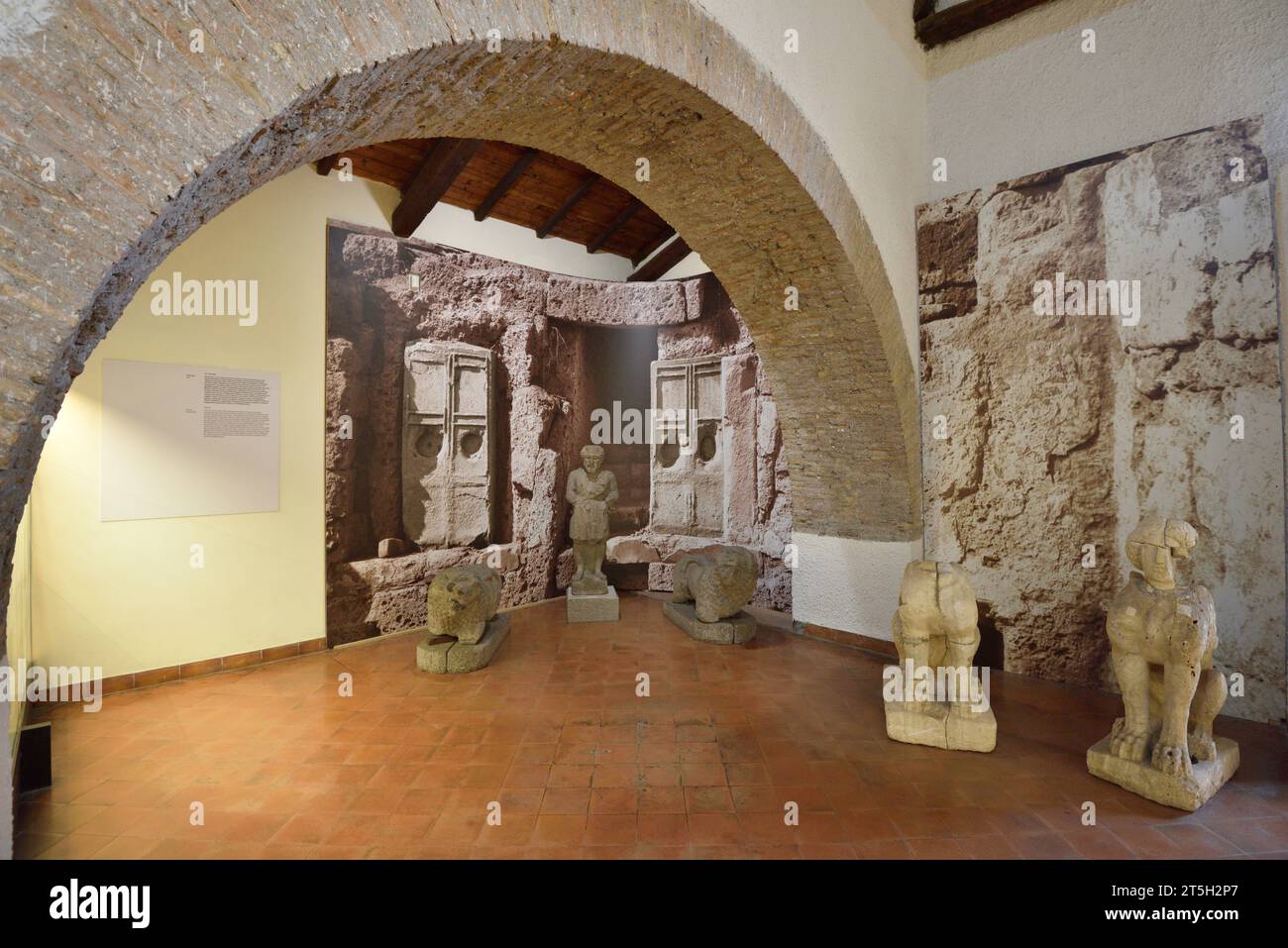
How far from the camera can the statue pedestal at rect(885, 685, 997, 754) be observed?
341cm

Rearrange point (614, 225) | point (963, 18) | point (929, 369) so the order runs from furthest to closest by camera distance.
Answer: point (614, 225), point (929, 369), point (963, 18)

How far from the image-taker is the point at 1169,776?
2859 millimetres

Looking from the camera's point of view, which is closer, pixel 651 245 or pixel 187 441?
pixel 187 441

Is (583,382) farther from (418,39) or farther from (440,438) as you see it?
(418,39)

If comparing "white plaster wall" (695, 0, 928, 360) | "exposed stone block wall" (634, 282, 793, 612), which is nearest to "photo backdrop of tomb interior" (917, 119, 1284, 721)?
"white plaster wall" (695, 0, 928, 360)

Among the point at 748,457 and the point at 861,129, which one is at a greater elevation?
the point at 861,129

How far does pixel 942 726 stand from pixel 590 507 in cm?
383

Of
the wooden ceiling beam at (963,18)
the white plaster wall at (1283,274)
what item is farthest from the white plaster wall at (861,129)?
the white plaster wall at (1283,274)

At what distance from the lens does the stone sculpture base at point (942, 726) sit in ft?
11.2

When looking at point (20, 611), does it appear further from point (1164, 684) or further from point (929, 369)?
point (929, 369)

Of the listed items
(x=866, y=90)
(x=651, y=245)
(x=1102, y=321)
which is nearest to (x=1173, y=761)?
(x=1102, y=321)

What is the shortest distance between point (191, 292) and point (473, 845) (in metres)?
4.61

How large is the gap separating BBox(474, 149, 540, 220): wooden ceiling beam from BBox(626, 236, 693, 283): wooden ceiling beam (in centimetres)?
198

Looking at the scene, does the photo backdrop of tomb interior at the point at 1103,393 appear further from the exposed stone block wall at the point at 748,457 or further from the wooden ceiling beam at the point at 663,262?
the wooden ceiling beam at the point at 663,262
